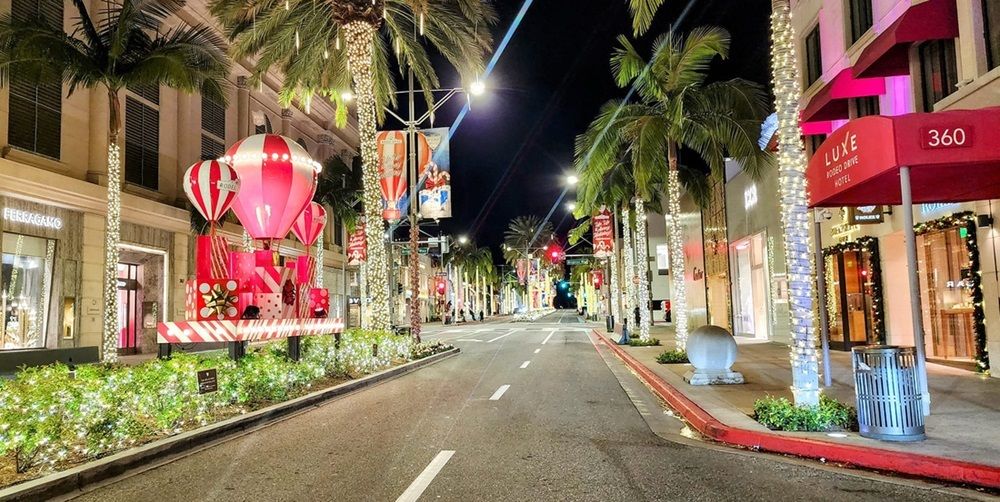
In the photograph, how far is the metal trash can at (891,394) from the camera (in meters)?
7.14

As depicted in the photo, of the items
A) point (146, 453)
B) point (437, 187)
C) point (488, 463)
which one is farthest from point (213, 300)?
point (437, 187)

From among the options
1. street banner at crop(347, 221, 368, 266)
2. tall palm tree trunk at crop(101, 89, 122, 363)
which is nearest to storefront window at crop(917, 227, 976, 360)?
tall palm tree trunk at crop(101, 89, 122, 363)

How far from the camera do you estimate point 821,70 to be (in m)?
18.7

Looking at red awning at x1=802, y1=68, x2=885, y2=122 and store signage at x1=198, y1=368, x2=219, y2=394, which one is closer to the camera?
store signage at x1=198, y1=368, x2=219, y2=394

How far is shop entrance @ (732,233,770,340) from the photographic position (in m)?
25.8

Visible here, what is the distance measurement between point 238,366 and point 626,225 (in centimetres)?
2060

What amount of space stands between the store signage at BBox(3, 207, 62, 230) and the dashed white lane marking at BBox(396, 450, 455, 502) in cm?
1749

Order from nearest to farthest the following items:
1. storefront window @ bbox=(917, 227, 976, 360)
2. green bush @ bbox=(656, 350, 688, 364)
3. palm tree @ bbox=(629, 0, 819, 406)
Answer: palm tree @ bbox=(629, 0, 819, 406) → storefront window @ bbox=(917, 227, 976, 360) → green bush @ bbox=(656, 350, 688, 364)

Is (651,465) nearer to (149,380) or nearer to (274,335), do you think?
(149,380)

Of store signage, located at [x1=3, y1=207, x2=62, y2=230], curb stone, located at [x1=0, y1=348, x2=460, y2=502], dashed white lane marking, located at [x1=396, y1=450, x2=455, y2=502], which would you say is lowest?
dashed white lane marking, located at [x1=396, y1=450, x2=455, y2=502]

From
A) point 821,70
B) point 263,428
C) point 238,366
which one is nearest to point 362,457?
point 263,428

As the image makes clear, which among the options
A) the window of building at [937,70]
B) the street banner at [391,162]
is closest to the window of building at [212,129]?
the street banner at [391,162]

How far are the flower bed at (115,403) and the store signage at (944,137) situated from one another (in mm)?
9693

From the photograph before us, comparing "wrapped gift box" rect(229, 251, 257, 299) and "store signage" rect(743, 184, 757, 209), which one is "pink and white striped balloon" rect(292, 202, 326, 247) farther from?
"store signage" rect(743, 184, 757, 209)
